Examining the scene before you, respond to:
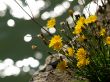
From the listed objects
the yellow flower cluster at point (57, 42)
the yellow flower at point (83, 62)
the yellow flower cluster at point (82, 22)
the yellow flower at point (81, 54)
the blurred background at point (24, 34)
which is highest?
the blurred background at point (24, 34)

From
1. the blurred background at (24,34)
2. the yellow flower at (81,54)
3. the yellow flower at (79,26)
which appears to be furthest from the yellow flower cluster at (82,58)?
the blurred background at (24,34)

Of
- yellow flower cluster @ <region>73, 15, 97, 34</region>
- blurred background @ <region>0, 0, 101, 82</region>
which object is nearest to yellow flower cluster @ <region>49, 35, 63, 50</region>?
yellow flower cluster @ <region>73, 15, 97, 34</region>

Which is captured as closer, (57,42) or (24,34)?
(57,42)

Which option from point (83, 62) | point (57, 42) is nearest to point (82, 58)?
point (83, 62)

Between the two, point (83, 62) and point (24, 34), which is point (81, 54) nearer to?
point (83, 62)

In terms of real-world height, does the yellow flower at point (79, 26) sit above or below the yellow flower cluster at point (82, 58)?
above

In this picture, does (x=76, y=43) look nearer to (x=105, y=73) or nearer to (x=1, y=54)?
(x=105, y=73)

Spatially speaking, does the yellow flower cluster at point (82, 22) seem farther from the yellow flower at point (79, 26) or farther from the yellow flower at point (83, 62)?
the yellow flower at point (83, 62)

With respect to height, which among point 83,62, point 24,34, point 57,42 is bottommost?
point 83,62

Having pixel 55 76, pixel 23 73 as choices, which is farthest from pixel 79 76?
pixel 23 73
